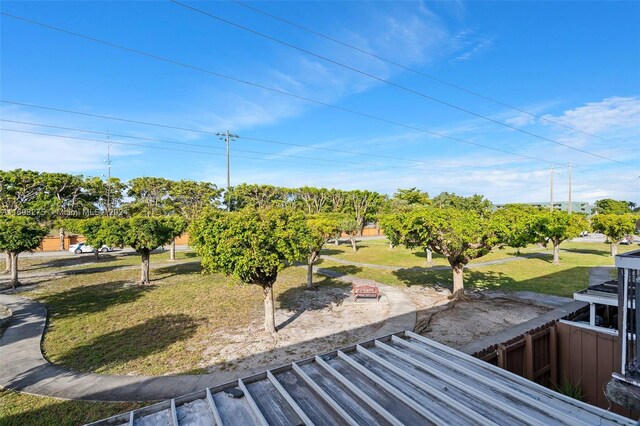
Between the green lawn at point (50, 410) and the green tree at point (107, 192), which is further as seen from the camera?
the green tree at point (107, 192)

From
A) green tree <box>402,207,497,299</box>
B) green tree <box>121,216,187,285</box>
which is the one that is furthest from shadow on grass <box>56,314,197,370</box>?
green tree <box>402,207,497,299</box>

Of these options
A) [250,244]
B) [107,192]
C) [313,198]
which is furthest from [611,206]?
[107,192]

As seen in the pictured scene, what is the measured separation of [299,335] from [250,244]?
353 cm

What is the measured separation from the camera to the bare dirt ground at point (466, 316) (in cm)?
968

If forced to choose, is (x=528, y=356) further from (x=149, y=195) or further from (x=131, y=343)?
(x=149, y=195)

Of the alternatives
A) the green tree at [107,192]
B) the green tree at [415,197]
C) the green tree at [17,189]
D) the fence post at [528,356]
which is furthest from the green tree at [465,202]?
the green tree at [17,189]

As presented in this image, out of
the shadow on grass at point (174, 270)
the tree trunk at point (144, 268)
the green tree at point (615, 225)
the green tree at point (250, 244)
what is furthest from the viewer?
the green tree at point (615, 225)

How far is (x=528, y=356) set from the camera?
5926 mm

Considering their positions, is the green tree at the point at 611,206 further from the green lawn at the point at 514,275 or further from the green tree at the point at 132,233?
the green tree at the point at 132,233

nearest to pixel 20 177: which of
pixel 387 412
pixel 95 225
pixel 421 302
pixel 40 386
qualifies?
pixel 95 225

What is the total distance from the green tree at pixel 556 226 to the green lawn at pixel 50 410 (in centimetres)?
1442

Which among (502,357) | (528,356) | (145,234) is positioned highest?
(145,234)

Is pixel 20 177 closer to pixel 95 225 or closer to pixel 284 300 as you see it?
pixel 95 225

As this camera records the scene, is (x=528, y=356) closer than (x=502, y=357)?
No
